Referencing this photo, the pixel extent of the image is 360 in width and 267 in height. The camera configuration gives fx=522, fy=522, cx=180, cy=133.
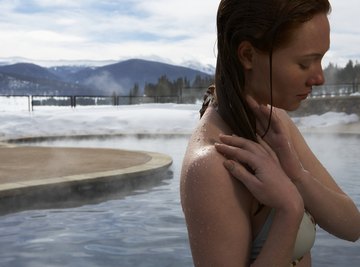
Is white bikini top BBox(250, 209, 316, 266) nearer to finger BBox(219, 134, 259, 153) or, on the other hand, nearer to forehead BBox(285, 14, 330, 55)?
finger BBox(219, 134, 259, 153)

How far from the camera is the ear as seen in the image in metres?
1.34

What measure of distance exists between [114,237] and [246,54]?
16.9ft

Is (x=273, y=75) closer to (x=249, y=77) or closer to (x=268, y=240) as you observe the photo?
(x=249, y=77)

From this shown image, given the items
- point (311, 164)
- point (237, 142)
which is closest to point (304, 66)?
A: point (237, 142)

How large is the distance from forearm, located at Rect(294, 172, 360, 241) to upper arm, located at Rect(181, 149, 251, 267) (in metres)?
0.29

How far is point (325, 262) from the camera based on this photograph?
5.35 metres

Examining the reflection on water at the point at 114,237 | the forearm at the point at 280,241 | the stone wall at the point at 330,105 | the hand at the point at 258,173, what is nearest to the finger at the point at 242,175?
the hand at the point at 258,173

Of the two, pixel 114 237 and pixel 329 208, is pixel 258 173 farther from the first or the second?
pixel 114 237

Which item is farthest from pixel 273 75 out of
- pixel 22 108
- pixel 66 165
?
pixel 22 108

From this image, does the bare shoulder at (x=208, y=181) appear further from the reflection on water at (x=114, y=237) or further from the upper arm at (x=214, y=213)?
the reflection on water at (x=114, y=237)

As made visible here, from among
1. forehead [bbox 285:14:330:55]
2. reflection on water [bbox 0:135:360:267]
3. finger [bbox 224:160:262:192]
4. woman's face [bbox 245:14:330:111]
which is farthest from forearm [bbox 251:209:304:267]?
reflection on water [bbox 0:135:360:267]

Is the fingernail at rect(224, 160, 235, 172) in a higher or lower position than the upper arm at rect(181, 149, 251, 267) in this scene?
higher

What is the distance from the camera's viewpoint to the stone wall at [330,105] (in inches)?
1002

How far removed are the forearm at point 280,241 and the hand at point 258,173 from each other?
3 cm
